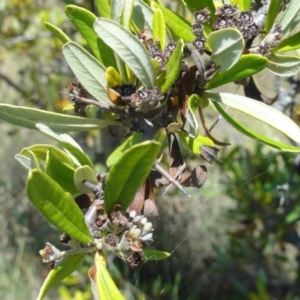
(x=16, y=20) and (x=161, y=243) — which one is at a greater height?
(x=16, y=20)

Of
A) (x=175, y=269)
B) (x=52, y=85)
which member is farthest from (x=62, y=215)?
(x=175, y=269)

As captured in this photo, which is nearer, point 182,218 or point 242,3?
point 242,3

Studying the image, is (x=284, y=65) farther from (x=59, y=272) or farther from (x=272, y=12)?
(x=59, y=272)

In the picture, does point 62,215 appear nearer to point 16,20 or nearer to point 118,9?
point 118,9

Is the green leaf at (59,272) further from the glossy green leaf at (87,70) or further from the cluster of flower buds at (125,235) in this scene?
the glossy green leaf at (87,70)

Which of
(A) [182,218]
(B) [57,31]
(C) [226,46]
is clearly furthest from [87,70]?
(A) [182,218]

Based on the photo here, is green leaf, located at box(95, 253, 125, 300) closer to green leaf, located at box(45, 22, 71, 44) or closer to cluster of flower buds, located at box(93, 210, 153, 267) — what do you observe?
cluster of flower buds, located at box(93, 210, 153, 267)
